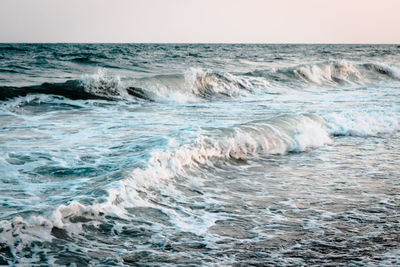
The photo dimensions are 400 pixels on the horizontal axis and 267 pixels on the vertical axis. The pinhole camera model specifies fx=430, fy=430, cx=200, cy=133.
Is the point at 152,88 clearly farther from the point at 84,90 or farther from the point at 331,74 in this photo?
the point at 331,74

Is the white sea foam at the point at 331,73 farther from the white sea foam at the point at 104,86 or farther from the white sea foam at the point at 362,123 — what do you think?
the white sea foam at the point at 362,123

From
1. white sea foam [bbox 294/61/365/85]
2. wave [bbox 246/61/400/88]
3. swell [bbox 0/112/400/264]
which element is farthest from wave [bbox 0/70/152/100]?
white sea foam [bbox 294/61/365/85]

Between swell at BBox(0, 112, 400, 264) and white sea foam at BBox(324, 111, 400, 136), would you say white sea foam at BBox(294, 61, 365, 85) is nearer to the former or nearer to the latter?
white sea foam at BBox(324, 111, 400, 136)

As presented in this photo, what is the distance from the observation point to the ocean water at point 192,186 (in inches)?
136

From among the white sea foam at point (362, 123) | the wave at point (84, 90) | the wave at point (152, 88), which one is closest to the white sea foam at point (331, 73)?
the wave at point (152, 88)


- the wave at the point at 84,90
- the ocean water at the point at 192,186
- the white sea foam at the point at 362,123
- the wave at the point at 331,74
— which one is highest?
the wave at the point at 331,74

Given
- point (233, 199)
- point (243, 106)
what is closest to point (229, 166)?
point (233, 199)

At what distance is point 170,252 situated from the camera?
11.2 feet

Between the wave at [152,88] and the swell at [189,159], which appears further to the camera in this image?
the wave at [152,88]

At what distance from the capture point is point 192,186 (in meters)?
5.32

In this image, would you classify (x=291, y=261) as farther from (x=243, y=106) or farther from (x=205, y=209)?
(x=243, y=106)

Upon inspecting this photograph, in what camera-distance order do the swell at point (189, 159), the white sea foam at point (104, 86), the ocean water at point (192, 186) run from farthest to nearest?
the white sea foam at point (104, 86)
the swell at point (189, 159)
the ocean water at point (192, 186)

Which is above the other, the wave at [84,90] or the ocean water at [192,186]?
the wave at [84,90]

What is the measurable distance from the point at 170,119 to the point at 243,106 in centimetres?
377
